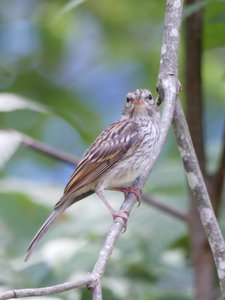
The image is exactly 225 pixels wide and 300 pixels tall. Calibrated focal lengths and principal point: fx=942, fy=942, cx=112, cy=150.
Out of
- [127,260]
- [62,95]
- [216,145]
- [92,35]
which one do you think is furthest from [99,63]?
[127,260]

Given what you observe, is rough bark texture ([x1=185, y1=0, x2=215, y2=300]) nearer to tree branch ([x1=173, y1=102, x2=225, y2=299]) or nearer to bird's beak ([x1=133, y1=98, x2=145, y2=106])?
bird's beak ([x1=133, y1=98, x2=145, y2=106])

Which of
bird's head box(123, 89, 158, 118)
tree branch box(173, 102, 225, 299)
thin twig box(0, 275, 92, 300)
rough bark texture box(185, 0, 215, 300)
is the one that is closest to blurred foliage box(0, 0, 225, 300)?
rough bark texture box(185, 0, 215, 300)

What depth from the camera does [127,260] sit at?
5.92 m

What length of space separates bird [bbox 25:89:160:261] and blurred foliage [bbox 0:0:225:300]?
0.55 ft

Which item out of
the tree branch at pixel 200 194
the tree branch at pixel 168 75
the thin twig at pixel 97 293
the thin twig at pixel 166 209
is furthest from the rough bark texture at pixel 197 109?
the thin twig at pixel 97 293

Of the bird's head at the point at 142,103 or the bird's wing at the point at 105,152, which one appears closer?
the bird's wing at the point at 105,152

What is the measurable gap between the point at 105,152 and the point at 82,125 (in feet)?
3.02

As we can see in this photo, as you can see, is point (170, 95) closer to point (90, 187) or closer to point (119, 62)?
point (90, 187)

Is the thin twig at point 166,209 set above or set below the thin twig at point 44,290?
above

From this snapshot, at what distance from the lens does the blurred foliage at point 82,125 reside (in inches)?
221

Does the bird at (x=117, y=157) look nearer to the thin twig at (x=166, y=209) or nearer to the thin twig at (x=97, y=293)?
the thin twig at (x=166, y=209)

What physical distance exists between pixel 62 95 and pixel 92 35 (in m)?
1.25

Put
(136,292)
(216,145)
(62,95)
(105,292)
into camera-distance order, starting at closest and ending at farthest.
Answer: (105,292)
(136,292)
(216,145)
(62,95)

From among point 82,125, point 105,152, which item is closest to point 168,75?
point 105,152
